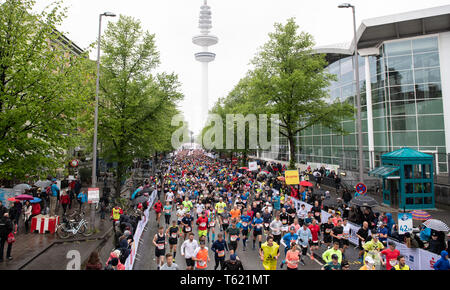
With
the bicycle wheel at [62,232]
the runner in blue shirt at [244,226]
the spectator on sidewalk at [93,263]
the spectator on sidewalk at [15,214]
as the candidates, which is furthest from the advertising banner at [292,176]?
the spectator on sidewalk at [15,214]

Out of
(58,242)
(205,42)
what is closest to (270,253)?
(58,242)

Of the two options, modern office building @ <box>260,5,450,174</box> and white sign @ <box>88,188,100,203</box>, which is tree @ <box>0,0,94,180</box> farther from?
modern office building @ <box>260,5,450,174</box>

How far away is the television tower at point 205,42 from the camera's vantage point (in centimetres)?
16725

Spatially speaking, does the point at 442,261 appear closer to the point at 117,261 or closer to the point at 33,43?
the point at 117,261

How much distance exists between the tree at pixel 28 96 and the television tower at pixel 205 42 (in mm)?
152567

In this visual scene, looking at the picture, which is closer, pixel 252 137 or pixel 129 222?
pixel 129 222

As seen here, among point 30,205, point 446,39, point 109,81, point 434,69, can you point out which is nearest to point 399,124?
point 434,69

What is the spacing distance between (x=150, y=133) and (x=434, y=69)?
2697cm

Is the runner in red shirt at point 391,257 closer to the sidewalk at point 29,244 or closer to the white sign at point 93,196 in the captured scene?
the sidewalk at point 29,244

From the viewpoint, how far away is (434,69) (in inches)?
997

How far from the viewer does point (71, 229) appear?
12.9 m

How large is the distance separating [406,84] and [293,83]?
13.5 m

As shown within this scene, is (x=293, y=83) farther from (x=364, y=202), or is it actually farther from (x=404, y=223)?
(x=404, y=223)

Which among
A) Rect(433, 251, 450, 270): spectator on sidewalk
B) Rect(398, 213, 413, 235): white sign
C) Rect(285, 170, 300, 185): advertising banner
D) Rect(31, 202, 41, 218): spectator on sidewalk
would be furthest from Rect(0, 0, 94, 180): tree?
Rect(285, 170, 300, 185): advertising banner
